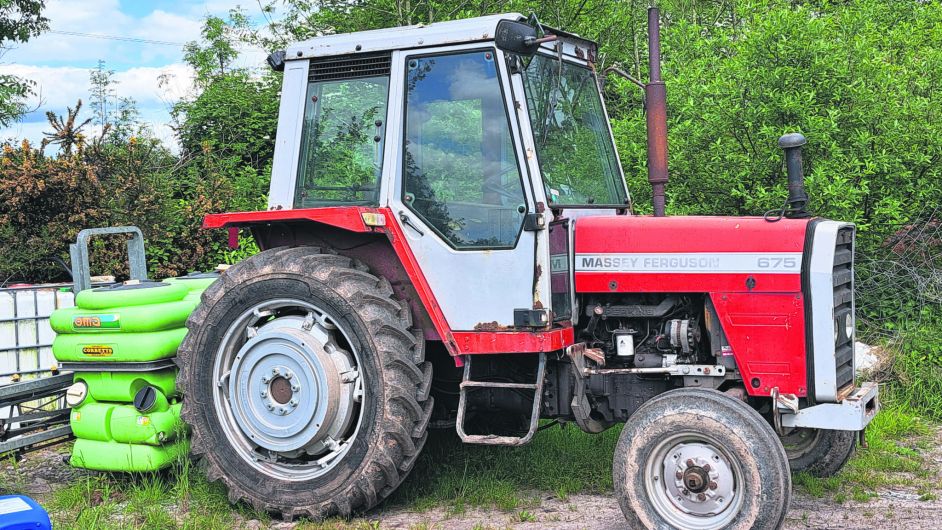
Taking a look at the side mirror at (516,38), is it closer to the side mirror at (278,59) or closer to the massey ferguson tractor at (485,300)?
the massey ferguson tractor at (485,300)

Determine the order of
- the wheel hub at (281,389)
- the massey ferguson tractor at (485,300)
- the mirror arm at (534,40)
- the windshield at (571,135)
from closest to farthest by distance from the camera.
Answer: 1. the massey ferguson tractor at (485,300)
2. the mirror arm at (534,40)
3. the windshield at (571,135)
4. the wheel hub at (281,389)

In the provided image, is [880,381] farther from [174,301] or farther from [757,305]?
[174,301]

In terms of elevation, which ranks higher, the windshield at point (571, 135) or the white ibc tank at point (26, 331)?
the windshield at point (571, 135)

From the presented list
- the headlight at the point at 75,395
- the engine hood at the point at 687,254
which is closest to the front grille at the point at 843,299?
the engine hood at the point at 687,254

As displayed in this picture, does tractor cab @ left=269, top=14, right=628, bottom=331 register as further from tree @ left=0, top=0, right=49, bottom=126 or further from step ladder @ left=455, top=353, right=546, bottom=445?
tree @ left=0, top=0, right=49, bottom=126

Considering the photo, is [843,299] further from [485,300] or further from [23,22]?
[23,22]

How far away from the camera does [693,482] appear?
4430mm

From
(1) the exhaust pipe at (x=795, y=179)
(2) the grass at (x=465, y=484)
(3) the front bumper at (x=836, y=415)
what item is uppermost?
(1) the exhaust pipe at (x=795, y=179)

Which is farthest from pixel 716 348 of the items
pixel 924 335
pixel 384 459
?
pixel 924 335

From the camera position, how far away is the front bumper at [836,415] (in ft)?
14.7

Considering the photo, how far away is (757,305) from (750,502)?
100cm

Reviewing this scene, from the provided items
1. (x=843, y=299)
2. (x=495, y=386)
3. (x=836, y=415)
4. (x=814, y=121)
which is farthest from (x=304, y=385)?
(x=814, y=121)

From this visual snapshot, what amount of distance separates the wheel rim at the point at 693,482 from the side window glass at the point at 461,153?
4.36 feet

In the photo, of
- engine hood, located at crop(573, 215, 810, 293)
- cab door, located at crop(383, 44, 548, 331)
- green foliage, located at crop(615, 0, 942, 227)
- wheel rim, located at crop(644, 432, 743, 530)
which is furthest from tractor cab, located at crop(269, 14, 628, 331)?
green foliage, located at crop(615, 0, 942, 227)
